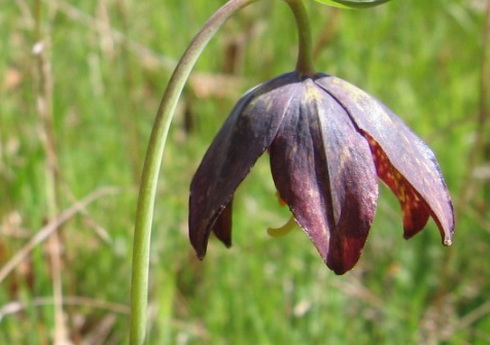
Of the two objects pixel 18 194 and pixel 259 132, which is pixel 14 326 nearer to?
pixel 18 194

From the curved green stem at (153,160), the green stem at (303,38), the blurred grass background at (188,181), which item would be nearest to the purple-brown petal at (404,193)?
the green stem at (303,38)

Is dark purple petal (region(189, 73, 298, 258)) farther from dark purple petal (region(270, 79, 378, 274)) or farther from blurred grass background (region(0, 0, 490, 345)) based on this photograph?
blurred grass background (region(0, 0, 490, 345))

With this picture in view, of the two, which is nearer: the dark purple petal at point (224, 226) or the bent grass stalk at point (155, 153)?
the bent grass stalk at point (155, 153)

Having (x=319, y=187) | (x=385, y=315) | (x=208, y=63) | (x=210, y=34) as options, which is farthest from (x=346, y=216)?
(x=208, y=63)

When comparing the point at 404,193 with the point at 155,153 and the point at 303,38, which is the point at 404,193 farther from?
the point at 155,153

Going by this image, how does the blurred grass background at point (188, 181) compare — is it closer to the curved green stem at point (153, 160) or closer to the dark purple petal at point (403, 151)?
the curved green stem at point (153, 160)

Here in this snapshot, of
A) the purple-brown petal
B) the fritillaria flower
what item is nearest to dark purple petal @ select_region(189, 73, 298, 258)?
the fritillaria flower
